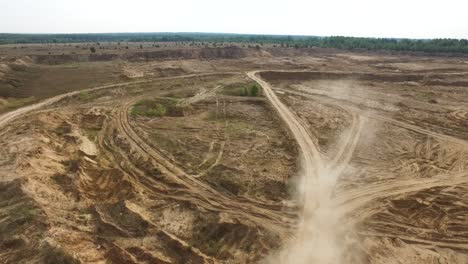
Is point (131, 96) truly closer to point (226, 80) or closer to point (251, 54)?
point (226, 80)

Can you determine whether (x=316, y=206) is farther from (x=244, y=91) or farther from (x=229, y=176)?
(x=244, y=91)

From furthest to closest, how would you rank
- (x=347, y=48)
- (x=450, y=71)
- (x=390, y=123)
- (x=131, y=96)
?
(x=347, y=48), (x=450, y=71), (x=131, y=96), (x=390, y=123)

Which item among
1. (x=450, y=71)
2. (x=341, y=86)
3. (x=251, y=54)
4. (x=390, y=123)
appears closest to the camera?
(x=390, y=123)

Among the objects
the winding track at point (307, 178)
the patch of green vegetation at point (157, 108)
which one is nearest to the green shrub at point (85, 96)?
the patch of green vegetation at point (157, 108)

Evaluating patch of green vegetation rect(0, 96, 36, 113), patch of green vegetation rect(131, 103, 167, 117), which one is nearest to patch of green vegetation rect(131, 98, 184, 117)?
patch of green vegetation rect(131, 103, 167, 117)

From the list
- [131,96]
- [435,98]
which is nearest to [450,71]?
[435,98]

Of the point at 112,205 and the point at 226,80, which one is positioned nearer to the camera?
the point at 112,205

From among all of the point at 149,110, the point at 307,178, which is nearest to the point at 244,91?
the point at 149,110

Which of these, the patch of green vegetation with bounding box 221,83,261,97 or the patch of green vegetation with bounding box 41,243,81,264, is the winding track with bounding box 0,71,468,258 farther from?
the patch of green vegetation with bounding box 221,83,261,97

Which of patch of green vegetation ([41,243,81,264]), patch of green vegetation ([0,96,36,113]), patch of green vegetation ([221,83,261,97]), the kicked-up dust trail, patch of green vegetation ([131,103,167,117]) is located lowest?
the kicked-up dust trail
